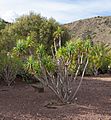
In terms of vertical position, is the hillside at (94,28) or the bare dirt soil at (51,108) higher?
the hillside at (94,28)

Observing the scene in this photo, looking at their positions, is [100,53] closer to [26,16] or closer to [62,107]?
[26,16]

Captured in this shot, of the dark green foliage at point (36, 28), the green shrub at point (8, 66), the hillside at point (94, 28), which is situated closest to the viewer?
the green shrub at point (8, 66)

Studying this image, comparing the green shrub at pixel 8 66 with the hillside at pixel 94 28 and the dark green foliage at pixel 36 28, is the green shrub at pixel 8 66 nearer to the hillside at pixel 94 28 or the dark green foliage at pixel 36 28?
the dark green foliage at pixel 36 28

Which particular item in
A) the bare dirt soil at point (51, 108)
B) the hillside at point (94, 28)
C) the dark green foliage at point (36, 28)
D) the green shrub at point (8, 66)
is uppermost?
the hillside at point (94, 28)

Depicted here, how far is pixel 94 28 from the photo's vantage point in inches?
2825

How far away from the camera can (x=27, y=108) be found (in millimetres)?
11539

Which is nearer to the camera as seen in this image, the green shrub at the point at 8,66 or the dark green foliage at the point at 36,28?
the green shrub at the point at 8,66

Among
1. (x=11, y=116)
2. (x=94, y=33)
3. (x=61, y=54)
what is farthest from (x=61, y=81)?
(x=94, y=33)

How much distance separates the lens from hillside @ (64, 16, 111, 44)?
68.2 m

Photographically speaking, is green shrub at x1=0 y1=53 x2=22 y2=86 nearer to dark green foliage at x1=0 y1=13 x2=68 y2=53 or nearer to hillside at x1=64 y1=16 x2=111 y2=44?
dark green foliage at x1=0 y1=13 x2=68 y2=53

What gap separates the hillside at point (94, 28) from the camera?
6825 cm

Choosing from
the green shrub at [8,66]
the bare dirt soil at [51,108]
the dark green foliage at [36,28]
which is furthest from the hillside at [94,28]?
the bare dirt soil at [51,108]

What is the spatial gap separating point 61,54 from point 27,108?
236 centimetres

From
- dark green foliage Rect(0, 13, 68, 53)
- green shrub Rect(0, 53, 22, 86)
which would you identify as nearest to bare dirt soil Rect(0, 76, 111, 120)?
green shrub Rect(0, 53, 22, 86)
